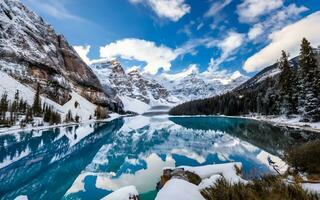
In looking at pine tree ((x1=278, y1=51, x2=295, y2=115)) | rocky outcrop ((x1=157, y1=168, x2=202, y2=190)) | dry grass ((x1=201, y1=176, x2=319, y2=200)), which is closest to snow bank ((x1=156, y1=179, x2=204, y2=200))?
dry grass ((x1=201, y1=176, x2=319, y2=200))

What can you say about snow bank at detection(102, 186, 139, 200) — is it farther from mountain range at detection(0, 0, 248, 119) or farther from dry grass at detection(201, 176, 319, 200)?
mountain range at detection(0, 0, 248, 119)

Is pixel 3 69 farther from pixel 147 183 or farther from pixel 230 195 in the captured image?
pixel 230 195

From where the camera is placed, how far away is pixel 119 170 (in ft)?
67.9

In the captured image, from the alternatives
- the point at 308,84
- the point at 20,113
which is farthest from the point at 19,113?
the point at 308,84

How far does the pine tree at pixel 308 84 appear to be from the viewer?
152 feet

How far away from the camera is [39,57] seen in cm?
12488

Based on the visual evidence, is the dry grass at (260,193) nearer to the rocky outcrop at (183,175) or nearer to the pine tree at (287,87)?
the rocky outcrop at (183,175)

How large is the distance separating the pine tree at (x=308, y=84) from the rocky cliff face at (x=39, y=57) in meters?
103

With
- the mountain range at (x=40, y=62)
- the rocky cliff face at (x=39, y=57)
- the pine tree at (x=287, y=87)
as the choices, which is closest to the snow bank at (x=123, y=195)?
the pine tree at (x=287, y=87)

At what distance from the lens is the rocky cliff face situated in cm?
11050

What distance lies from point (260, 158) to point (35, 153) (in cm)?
2464

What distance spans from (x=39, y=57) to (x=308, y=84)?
122 m

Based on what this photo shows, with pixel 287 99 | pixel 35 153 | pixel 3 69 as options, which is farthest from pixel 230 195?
pixel 3 69

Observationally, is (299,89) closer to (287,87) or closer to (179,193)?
(287,87)
